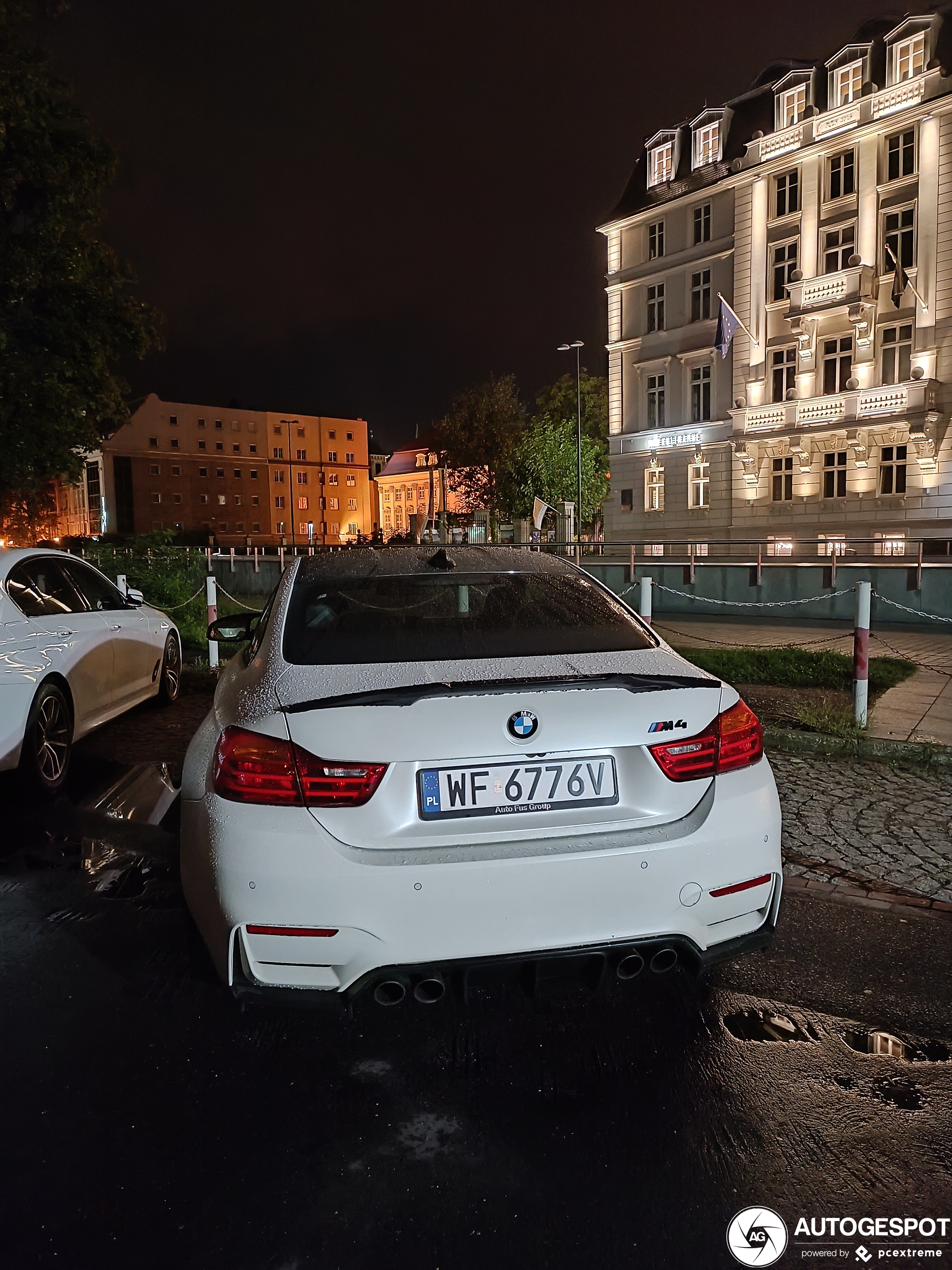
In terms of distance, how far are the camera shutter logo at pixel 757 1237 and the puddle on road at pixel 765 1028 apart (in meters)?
0.82

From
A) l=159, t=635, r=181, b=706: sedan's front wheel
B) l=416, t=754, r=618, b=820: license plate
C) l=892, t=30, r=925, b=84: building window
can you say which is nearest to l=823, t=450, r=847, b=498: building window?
l=892, t=30, r=925, b=84: building window

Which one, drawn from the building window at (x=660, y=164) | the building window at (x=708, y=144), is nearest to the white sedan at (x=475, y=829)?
the building window at (x=708, y=144)

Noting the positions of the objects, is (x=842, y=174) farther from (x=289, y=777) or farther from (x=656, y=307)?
(x=289, y=777)

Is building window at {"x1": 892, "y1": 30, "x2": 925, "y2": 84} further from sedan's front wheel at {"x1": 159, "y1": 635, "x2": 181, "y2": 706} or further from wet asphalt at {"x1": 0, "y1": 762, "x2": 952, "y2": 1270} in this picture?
wet asphalt at {"x1": 0, "y1": 762, "x2": 952, "y2": 1270}

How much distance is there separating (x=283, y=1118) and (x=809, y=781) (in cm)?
456

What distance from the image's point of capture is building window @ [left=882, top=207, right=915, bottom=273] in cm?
3316

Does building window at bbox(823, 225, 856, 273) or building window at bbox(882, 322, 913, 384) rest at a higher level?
building window at bbox(823, 225, 856, 273)

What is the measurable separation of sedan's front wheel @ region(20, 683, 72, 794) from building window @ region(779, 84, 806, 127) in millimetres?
39295

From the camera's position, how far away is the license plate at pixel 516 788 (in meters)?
2.54

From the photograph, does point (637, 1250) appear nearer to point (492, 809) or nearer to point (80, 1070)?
point (492, 809)

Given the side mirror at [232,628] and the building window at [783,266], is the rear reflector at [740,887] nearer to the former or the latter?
the side mirror at [232,628]

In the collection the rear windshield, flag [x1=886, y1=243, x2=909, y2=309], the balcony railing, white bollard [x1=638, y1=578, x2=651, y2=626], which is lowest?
white bollard [x1=638, y1=578, x2=651, y2=626]

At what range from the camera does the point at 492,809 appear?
2570 mm

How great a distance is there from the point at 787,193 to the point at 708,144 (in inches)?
209
